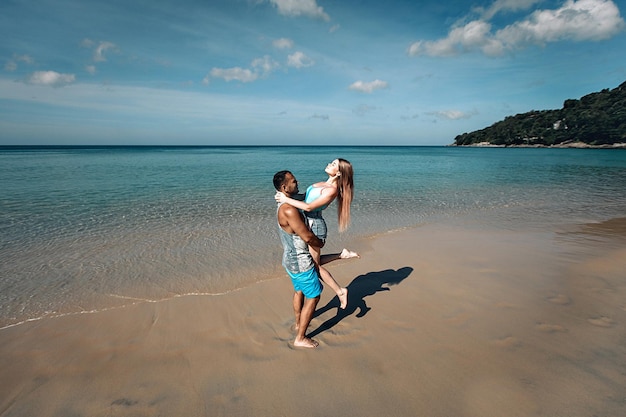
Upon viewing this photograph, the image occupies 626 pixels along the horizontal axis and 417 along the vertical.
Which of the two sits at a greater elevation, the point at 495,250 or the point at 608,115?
the point at 608,115

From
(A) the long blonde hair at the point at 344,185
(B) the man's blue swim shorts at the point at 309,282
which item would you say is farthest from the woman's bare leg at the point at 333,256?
(A) the long blonde hair at the point at 344,185

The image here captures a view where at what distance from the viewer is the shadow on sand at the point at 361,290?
14.9 ft

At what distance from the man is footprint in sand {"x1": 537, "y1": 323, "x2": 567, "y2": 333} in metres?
2.88

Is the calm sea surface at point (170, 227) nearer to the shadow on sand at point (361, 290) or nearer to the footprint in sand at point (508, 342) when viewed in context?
the shadow on sand at point (361, 290)

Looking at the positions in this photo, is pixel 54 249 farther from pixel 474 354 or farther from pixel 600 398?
pixel 600 398

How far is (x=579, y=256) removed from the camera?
6715 millimetres

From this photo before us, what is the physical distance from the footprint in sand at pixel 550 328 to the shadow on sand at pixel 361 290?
2115 mm

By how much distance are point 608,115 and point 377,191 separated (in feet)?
385

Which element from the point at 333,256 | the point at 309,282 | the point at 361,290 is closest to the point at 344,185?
the point at 333,256

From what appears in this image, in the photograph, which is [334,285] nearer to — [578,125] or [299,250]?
[299,250]

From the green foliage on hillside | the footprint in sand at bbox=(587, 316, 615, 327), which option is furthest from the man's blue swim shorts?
the green foliage on hillside

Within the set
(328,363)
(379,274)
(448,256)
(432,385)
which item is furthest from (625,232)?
(328,363)

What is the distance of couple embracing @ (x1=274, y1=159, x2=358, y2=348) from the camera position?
3.44 metres

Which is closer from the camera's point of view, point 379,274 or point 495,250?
point 379,274
